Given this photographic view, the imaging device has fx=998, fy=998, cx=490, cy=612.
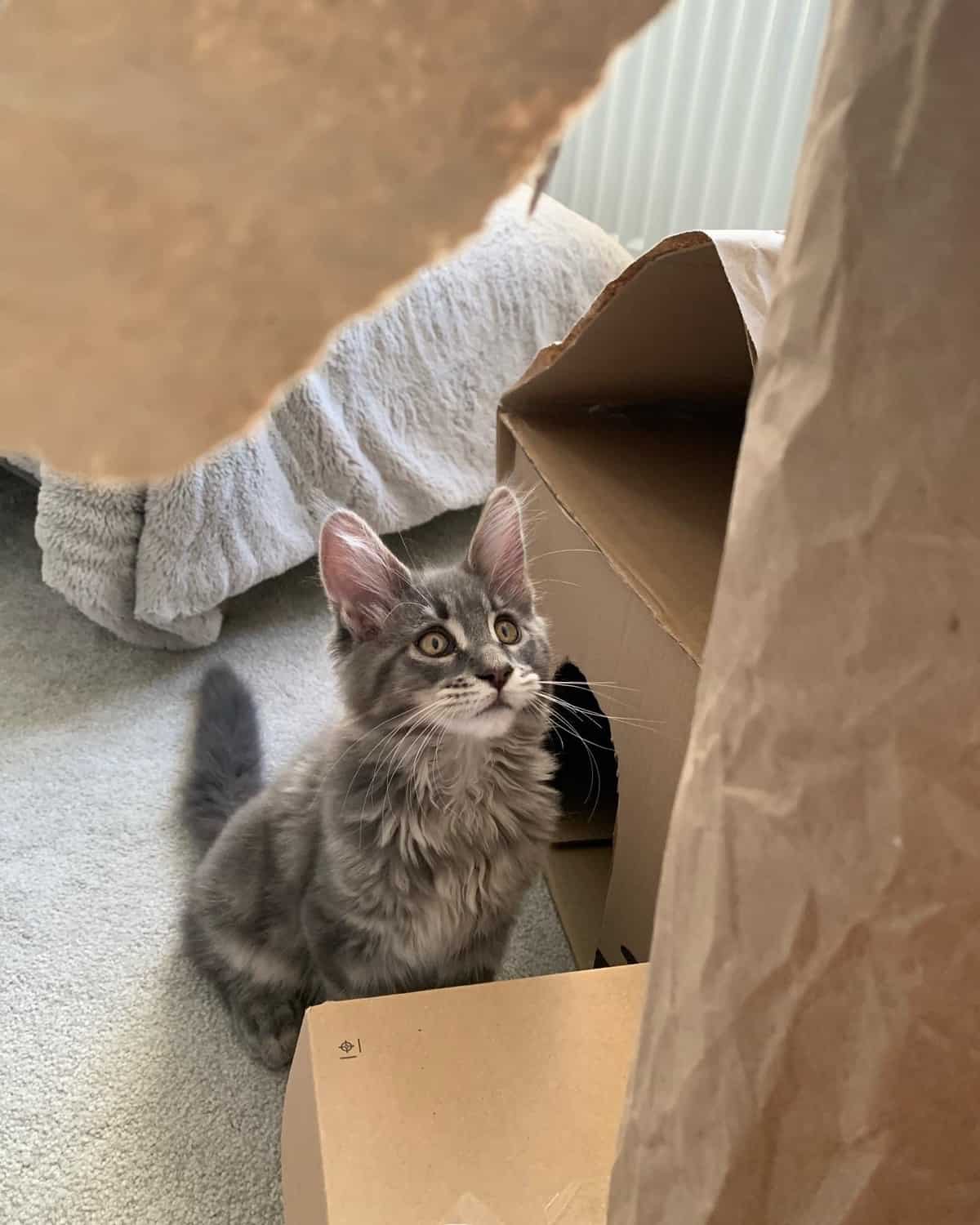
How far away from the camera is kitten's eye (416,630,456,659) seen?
1.09m

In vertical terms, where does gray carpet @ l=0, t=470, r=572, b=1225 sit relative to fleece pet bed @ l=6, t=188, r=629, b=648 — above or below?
below

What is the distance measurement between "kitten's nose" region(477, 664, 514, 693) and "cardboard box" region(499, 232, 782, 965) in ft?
0.42

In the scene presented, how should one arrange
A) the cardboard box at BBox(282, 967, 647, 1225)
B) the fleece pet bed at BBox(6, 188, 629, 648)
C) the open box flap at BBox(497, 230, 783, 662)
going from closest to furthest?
the cardboard box at BBox(282, 967, 647, 1225), the open box flap at BBox(497, 230, 783, 662), the fleece pet bed at BBox(6, 188, 629, 648)

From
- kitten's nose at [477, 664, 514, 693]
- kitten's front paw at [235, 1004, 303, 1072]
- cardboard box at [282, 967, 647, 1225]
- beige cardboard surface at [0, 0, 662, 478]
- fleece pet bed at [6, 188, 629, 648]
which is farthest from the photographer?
fleece pet bed at [6, 188, 629, 648]

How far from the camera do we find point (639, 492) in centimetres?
115

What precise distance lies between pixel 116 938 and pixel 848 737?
1.35m

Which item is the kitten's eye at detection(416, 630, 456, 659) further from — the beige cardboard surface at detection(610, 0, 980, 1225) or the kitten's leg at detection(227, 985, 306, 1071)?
the beige cardboard surface at detection(610, 0, 980, 1225)

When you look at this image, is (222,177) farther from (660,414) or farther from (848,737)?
(660,414)

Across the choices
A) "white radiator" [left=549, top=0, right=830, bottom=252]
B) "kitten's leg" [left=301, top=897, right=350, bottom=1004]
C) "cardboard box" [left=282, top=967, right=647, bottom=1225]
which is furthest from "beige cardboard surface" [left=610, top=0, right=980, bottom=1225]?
"white radiator" [left=549, top=0, right=830, bottom=252]

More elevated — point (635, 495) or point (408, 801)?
point (635, 495)

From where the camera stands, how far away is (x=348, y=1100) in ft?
2.50

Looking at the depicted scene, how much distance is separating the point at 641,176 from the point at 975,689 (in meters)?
1.75

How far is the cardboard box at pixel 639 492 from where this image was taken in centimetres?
92

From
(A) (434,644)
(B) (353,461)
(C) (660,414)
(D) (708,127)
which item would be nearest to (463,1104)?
(A) (434,644)
